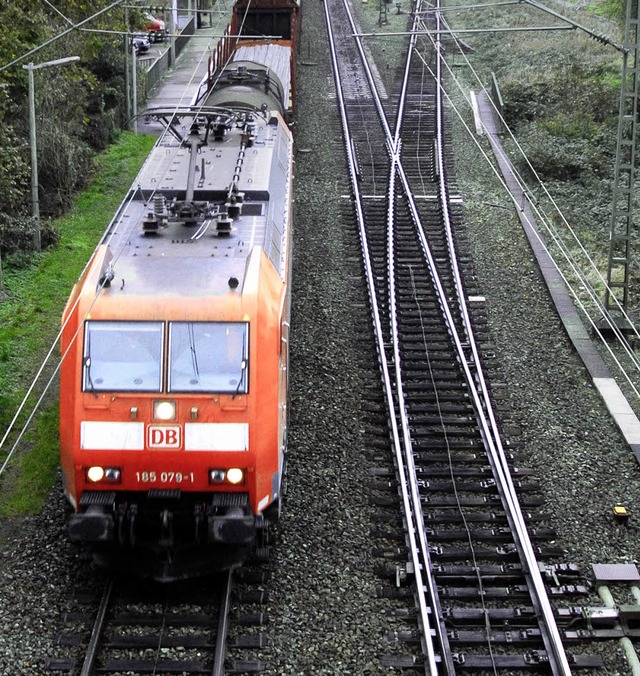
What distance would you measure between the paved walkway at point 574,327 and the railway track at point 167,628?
231 inches

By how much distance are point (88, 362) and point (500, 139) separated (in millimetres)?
19409

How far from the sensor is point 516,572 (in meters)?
9.69

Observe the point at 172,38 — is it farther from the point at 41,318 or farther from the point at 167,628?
the point at 167,628

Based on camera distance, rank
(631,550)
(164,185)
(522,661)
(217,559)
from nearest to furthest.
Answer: (522,661)
(217,559)
(631,550)
(164,185)

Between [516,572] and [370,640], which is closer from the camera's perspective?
[370,640]

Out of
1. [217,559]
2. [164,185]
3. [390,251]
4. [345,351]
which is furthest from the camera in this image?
[390,251]

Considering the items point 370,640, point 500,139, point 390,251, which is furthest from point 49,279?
point 500,139

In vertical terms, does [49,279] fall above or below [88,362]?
below

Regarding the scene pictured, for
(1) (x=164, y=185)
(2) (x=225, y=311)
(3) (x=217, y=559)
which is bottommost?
(3) (x=217, y=559)

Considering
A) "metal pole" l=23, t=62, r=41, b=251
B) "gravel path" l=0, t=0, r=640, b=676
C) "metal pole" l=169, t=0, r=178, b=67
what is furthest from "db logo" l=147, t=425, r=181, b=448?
"metal pole" l=169, t=0, r=178, b=67

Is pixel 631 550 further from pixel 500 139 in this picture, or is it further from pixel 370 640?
pixel 500 139

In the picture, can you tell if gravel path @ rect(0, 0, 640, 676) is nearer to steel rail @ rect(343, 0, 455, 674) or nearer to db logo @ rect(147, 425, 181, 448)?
steel rail @ rect(343, 0, 455, 674)

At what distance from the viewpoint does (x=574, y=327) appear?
15.5 m

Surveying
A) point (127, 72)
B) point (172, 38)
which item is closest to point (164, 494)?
point (127, 72)
